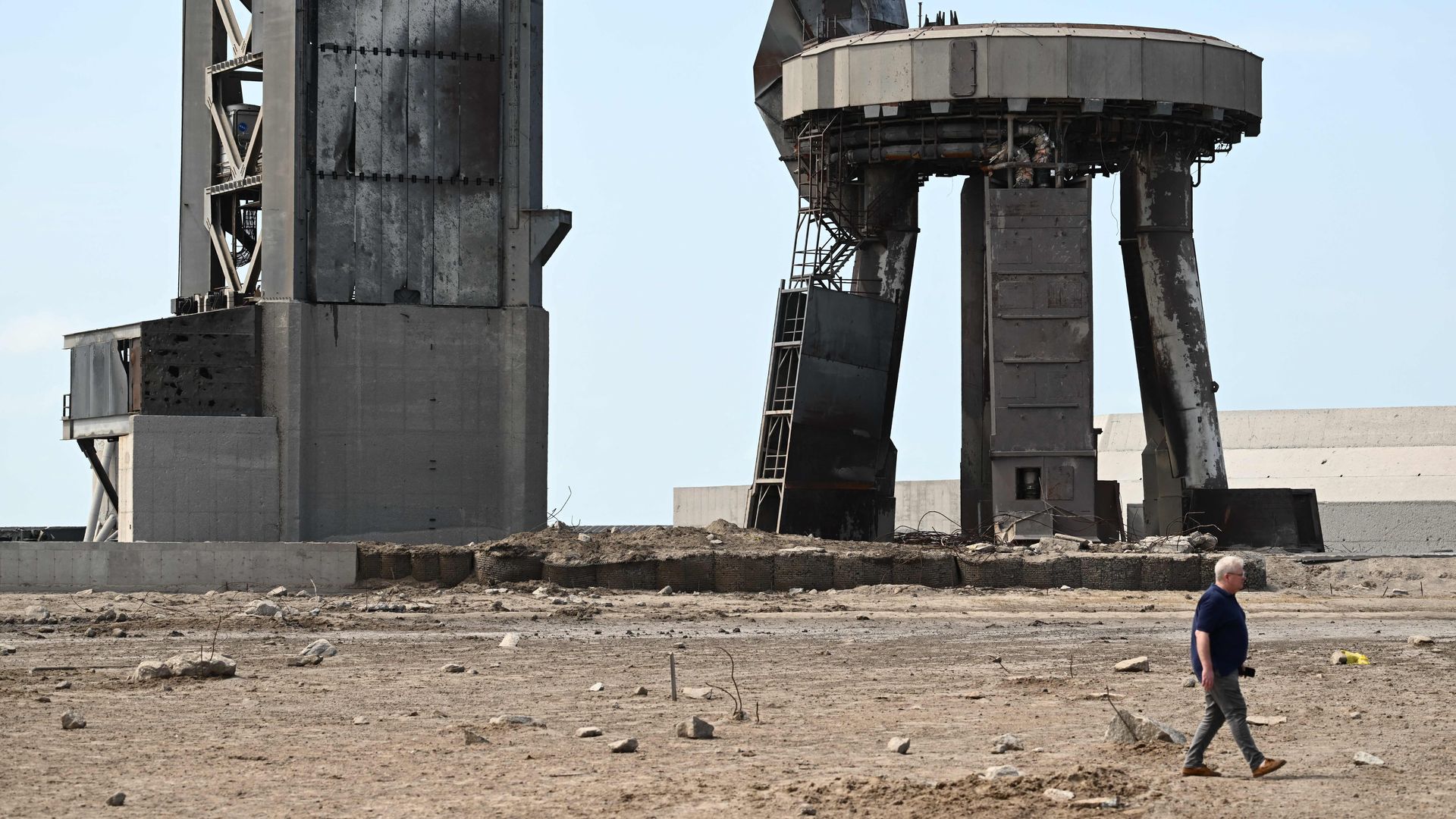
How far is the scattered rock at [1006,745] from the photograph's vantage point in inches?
480

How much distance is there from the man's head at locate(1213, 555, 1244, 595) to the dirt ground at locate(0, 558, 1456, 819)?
1.11m

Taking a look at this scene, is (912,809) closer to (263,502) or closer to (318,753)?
(318,753)

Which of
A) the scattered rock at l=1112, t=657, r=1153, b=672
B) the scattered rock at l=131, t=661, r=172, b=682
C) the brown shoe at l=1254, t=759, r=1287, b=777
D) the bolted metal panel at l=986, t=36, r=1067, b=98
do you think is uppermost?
the bolted metal panel at l=986, t=36, r=1067, b=98

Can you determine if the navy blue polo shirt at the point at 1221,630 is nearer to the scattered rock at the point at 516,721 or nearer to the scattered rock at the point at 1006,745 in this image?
the scattered rock at the point at 1006,745

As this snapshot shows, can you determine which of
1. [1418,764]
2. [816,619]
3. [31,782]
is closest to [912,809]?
[1418,764]

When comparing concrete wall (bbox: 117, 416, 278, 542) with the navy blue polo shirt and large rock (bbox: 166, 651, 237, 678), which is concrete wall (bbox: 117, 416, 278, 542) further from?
the navy blue polo shirt

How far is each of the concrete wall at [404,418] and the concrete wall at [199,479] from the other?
35cm

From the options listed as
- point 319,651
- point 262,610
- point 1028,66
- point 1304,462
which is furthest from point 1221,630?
point 1304,462

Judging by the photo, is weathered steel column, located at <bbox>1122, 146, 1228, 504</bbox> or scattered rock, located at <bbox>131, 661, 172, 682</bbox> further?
weathered steel column, located at <bbox>1122, 146, 1228, 504</bbox>

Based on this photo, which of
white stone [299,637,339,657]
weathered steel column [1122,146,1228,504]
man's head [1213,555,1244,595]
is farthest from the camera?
weathered steel column [1122,146,1228,504]

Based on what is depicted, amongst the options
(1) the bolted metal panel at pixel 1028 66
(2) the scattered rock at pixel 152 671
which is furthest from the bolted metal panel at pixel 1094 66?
(2) the scattered rock at pixel 152 671

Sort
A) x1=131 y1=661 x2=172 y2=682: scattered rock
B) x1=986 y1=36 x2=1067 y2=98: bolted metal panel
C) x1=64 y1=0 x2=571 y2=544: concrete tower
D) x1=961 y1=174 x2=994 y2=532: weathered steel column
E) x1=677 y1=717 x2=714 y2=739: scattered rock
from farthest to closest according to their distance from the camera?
x1=961 y1=174 x2=994 y2=532: weathered steel column < x1=986 y1=36 x2=1067 y2=98: bolted metal panel < x1=64 y1=0 x2=571 y2=544: concrete tower < x1=131 y1=661 x2=172 y2=682: scattered rock < x1=677 y1=717 x2=714 y2=739: scattered rock

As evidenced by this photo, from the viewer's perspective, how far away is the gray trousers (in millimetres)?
10664

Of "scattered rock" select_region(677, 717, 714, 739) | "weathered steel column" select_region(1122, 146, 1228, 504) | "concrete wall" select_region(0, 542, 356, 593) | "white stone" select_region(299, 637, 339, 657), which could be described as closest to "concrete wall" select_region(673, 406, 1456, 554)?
"weathered steel column" select_region(1122, 146, 1228, 504)
